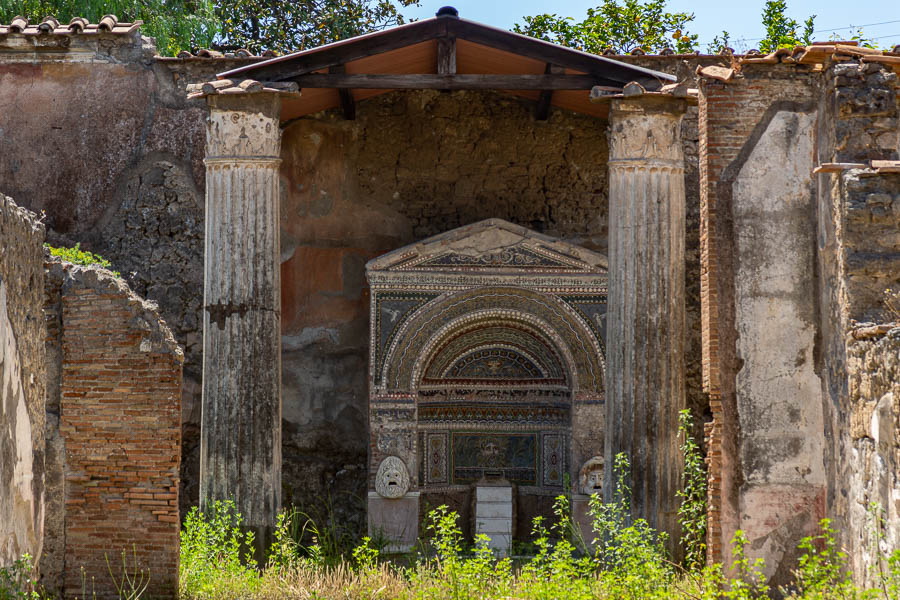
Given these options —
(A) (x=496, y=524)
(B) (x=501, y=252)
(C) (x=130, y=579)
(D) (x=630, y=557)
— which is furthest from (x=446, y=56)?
(C) (x=130, y=579)

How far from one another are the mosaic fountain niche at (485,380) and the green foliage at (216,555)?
2173 mm

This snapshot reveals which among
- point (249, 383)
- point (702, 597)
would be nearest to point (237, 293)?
point (249, 383)

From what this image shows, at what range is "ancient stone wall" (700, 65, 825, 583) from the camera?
7.65m

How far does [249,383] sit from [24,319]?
3.21 meters

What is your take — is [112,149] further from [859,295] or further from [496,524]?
[859,295]

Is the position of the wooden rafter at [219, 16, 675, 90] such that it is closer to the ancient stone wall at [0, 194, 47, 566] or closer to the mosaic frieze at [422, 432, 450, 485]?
the ancient stone wall at [0, 194, 47, 566]

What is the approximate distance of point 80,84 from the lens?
1175cm

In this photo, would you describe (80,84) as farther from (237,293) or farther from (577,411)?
(577,411)

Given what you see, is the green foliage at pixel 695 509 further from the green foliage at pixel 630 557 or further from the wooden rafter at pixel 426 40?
the wooden rafter at pixel 426 40

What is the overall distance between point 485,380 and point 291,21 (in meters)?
8.58

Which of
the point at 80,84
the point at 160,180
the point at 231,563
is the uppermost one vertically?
the point at 80,84

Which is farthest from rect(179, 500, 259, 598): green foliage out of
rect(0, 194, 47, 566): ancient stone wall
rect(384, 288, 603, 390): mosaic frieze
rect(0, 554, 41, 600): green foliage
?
rect(384, 288, 603, 390): mosaic frieze

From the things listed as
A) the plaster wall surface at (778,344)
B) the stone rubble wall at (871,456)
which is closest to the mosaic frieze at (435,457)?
the plaster wall surface at (778,344)

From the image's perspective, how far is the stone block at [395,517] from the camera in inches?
434
